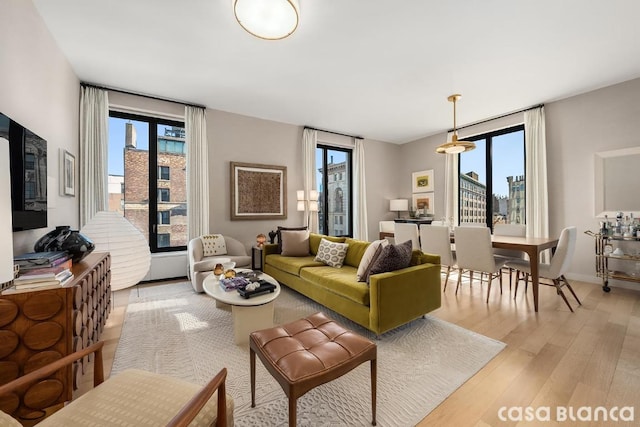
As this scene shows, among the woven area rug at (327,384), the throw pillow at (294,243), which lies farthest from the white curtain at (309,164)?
the woven area rug at (327,384)

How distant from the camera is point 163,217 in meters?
4.23

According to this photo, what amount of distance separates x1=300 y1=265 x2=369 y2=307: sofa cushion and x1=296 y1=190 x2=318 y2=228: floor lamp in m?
2.06

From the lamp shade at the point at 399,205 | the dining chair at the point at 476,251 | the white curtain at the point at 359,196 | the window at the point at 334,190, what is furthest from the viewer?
the lamp shade at the point at 399,205

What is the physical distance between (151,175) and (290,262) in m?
2.67

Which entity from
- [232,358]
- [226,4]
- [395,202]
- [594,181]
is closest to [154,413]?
[232,358]

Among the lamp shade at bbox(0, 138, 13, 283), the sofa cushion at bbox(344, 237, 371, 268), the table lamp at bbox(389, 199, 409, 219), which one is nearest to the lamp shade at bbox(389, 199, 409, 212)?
the table lamp at bbox(389, 199, 409, 219)

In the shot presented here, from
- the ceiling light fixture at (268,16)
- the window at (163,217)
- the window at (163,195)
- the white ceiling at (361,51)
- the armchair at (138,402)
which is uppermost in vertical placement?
A: the white ceiling at (361,51)

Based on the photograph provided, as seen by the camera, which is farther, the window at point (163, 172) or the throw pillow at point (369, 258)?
the window at point (163, 172)

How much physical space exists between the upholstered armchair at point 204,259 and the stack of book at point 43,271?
1642 mm

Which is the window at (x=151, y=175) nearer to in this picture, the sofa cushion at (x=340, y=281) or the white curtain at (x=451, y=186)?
the sofa cushion at (x=340, y=281)

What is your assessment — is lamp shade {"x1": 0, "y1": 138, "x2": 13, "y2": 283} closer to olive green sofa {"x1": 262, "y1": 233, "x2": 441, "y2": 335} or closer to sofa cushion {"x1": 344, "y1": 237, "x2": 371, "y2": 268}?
olive green sofa {"x1": 262, "y1": 233, "x2": 441, "y2": 335}

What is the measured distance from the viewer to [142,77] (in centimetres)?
338

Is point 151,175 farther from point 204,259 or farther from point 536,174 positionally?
point 536,174

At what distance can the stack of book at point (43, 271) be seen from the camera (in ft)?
4.42
